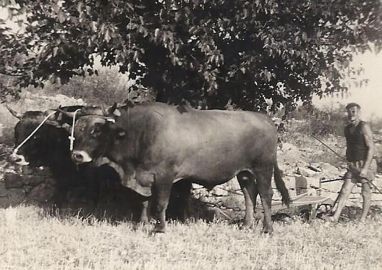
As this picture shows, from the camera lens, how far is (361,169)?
9.55m

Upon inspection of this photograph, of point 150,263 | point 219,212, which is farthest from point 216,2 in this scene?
point 150,263

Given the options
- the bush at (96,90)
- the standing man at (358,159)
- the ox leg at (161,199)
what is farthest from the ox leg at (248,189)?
the bush at (96,90)

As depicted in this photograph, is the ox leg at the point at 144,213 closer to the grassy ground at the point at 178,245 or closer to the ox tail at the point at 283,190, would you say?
the grassy ground at the point at 178,245

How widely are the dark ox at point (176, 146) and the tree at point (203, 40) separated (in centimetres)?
77

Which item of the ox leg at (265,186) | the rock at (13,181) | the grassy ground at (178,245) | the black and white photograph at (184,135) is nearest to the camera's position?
the grassy ground at (178,245)

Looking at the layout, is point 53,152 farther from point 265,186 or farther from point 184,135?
point 265,186

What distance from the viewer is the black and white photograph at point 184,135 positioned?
23.7 ft

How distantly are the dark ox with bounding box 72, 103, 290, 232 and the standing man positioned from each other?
1596 millimetres

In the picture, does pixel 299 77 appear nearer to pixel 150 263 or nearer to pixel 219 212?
pixel 219 212

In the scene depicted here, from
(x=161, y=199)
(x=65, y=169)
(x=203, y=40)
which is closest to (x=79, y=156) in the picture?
(x=161, y=199)

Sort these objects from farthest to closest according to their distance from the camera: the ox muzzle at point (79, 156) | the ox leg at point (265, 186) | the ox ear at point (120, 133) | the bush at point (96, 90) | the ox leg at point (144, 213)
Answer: the bush at point (96, 90) < the ox leg at point (265, 186) < the ox leg at point (144, 213) < the ox ear at point (120, 133) < the ox muzzle at point (79, 156)

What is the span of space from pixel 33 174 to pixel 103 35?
4.13 metres

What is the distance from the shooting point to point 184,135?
26.9ft

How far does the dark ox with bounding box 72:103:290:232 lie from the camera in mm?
8062
